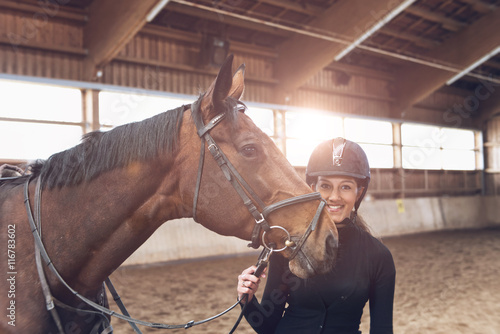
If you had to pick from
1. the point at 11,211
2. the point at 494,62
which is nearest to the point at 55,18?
the point at 11,211

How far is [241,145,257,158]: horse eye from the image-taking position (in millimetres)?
1458

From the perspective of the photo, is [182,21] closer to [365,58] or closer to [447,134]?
[365,58]

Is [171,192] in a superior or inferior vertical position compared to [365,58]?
inferior

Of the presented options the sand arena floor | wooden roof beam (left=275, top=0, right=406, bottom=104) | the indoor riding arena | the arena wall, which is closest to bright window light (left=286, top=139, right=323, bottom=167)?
the indoor riding arena

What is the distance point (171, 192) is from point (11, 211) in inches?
22.7

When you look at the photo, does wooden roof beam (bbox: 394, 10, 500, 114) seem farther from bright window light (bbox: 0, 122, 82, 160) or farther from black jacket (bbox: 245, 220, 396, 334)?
black jacket (bbox: 245, 220, 396, 334)

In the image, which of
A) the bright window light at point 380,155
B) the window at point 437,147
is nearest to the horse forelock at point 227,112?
the bright window light at point 380,155

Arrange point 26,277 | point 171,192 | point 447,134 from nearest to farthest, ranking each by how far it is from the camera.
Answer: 1. point 26,277
2. point 171,192
3. point 447,134

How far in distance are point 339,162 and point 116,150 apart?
0.89m

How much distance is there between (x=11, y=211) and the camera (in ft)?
4.81

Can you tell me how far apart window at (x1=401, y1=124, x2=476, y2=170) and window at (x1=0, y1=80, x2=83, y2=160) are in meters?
11.0

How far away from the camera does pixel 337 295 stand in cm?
157

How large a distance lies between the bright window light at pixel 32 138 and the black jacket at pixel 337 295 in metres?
6.54

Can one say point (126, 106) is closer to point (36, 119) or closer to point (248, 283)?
point (36, 119)
